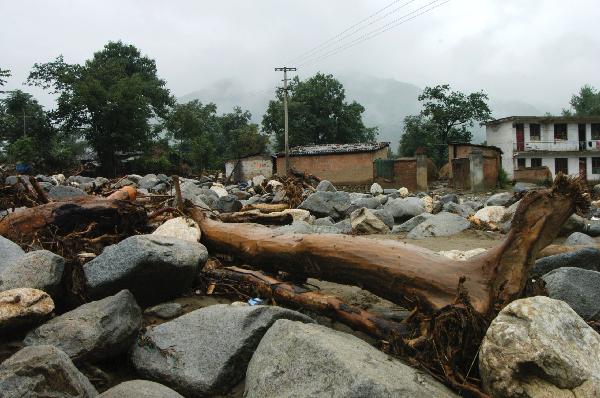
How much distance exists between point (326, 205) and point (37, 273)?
320 inches

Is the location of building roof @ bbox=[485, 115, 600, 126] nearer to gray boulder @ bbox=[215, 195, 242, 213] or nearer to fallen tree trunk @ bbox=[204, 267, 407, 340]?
gray boulder @ bbox=[215, 195, 242, 213]

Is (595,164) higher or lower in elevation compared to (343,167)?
lower

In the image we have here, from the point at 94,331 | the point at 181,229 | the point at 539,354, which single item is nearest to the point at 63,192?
the point at 181,229

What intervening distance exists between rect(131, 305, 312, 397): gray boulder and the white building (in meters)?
34.2

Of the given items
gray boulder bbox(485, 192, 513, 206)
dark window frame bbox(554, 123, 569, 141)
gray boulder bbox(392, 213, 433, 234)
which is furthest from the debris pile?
dark window frame bbox(554, 123, 569, 141)

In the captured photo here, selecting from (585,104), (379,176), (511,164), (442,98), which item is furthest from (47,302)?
(585,104)

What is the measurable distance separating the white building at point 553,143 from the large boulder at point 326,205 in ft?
85.7

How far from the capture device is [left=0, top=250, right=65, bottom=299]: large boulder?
3.44 m

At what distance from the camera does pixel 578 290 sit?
3549 mm

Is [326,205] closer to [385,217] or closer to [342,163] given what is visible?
[385,217]

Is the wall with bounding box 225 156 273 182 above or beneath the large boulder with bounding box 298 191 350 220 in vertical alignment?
above

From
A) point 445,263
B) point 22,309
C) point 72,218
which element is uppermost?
point 72,218

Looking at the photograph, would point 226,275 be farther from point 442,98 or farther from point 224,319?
point 442,98

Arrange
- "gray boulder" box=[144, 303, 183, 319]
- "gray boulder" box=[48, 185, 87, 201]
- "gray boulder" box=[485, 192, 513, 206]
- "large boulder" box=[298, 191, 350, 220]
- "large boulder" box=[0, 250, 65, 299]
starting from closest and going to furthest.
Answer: "large boulder" box=[0, 250, 65, 299], "gray boulder" box=[144, 303, 183, 319], "gray boulder" box=[48, 185, 87, 201], "large boulder" box=[298, 191, 350, 220], "gray boulder" box=[485, 192, 513, 206]
